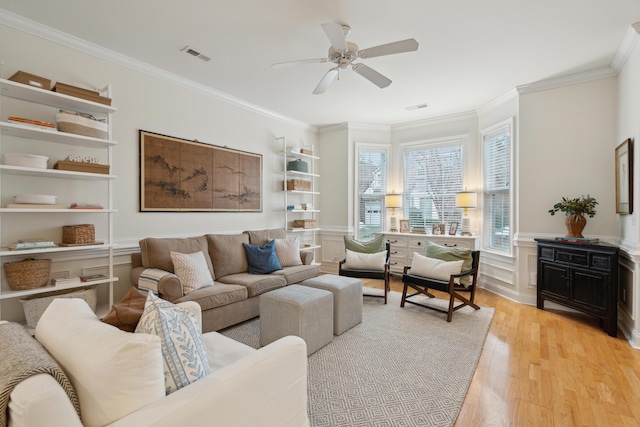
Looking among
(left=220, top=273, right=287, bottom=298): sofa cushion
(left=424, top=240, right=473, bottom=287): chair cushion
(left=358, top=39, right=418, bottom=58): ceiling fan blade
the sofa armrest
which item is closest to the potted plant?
(left=424, top=240, right=473, bottom=287): chair cushion

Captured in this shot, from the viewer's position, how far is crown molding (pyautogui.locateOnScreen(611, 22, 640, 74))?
8.68 ft

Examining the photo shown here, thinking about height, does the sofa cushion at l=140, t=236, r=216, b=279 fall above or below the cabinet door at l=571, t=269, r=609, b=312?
above

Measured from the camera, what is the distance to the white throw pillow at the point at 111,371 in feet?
2.97

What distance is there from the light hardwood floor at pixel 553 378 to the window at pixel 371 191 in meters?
2.71

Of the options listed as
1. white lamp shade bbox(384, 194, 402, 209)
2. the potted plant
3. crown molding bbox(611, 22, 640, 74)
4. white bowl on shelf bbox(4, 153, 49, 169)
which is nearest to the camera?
white bowl on shelf bbox(4, 153, 49, 169)

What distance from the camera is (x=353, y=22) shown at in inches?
102

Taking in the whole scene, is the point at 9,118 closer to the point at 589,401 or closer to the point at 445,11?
the point at 445,11

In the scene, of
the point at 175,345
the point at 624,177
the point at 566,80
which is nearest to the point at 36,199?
the point at 175,345

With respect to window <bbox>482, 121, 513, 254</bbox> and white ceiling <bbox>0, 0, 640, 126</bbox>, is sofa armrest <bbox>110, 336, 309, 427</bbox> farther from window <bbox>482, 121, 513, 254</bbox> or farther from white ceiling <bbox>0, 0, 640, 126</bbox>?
window <bbox>482, 121, 513, 254</bbox>

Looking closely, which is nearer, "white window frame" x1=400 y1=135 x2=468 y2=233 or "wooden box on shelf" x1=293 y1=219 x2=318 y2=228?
"white window frame" x1=400 y1=135 x2=468 y2=233

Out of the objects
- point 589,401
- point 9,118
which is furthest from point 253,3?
point 589,401

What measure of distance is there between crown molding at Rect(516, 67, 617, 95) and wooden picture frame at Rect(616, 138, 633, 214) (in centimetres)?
89

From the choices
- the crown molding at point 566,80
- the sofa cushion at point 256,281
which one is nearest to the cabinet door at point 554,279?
the crown molding at point 566,80

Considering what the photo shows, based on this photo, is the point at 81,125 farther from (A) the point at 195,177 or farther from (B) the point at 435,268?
(B) the point at 435,268
